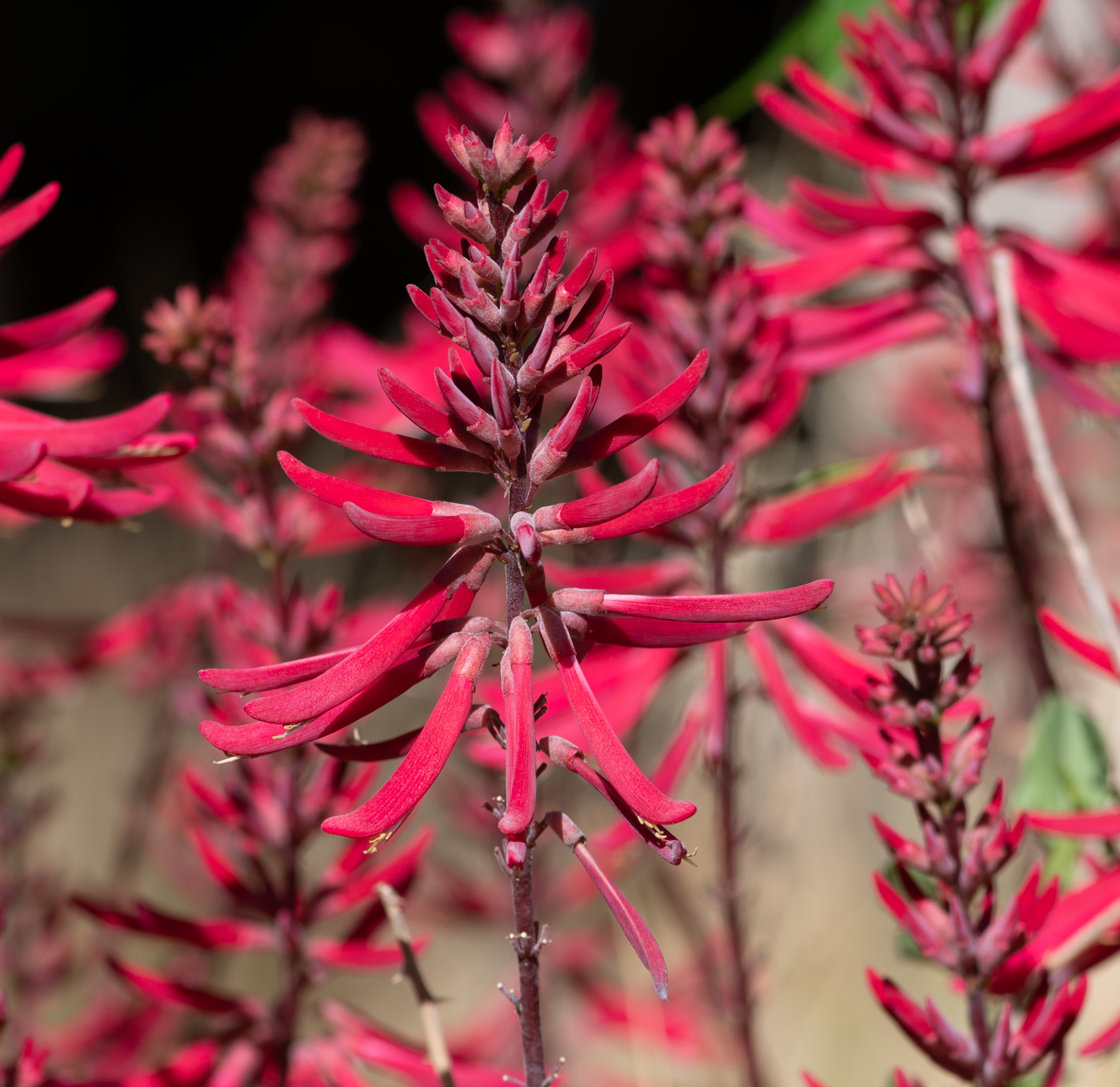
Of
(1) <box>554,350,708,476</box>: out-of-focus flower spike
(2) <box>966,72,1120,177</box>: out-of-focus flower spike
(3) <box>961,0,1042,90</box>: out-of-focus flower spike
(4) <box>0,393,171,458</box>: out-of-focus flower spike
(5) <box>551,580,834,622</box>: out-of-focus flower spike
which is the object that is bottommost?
(5) <box>551,580,834,622</box>: out-of-focus flower spike

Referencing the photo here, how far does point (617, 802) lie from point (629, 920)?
0.04 meters

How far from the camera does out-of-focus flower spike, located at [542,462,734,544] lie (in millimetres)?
305

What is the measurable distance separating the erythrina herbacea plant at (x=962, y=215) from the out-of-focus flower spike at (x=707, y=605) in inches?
14.0

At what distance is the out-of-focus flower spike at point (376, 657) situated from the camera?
0.30 m

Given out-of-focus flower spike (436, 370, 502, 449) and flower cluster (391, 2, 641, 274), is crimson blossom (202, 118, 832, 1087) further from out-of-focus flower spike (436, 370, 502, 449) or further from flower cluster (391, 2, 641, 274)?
flower cluster (391, 2, 641, 274)

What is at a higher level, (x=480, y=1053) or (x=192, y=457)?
(x=192, y=457)

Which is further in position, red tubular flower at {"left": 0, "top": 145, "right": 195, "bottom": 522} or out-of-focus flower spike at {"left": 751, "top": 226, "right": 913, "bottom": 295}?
out-of-focus flower spike at {"left": 751, "top": 226, "right": 913, "bottom": 295}

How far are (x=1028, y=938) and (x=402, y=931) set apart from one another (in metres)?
0.24

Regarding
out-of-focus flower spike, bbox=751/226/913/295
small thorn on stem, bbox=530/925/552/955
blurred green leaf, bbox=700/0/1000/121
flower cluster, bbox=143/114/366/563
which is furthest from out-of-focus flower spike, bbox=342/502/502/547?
blurred green leaf, bbox=700/0/1000/121

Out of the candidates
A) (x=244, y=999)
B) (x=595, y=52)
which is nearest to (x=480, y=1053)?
(x=244, y=999)

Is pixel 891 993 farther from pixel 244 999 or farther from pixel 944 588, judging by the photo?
pixel 244 999

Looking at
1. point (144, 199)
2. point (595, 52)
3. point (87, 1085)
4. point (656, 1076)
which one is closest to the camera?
point (87, 1085)

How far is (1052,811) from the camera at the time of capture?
0.54 m

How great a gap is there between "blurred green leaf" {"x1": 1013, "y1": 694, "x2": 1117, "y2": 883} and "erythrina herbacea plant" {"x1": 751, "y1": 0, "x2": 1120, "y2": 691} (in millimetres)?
84
